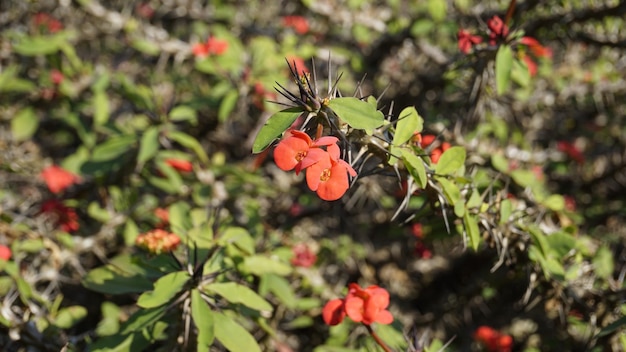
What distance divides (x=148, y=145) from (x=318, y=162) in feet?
4.43

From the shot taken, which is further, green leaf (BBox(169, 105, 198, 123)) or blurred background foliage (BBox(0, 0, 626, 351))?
green leaf (BBox(169, 105, 198, 123))

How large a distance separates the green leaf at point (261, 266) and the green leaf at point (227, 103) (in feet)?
2.84

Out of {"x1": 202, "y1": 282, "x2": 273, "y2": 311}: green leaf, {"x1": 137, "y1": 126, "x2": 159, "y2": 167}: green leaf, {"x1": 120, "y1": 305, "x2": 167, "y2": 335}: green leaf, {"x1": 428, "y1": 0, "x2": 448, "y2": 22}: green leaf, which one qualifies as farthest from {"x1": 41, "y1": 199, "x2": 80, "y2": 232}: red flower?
{"x1": 428, "y1": 0, "x2": 448, "y2": 22}: green leaf

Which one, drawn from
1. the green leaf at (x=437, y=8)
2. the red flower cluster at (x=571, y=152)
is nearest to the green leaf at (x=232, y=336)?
the green leaf at (x=437, y=8)

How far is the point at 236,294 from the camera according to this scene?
135cm

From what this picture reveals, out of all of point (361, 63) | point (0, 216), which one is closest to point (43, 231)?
point (0, 216)

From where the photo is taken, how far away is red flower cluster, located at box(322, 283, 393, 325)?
128 centimetres

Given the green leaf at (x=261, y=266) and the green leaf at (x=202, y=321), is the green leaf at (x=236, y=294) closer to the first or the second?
the green leaf at (x=202, y=321)

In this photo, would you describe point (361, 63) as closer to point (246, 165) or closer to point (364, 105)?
point (246, 165)

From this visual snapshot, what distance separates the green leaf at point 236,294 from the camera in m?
1.33

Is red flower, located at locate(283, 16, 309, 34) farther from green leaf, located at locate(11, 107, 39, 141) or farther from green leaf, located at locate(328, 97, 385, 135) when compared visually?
green leaf, located at locate(328, 97, 385, 135)

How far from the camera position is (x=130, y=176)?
7.81ft

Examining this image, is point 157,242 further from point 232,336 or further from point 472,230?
point 472,230

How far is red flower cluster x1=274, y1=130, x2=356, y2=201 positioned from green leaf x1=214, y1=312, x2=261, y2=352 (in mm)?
516
